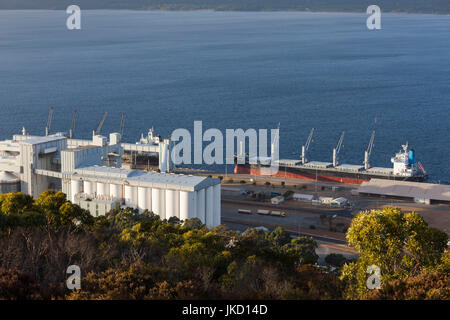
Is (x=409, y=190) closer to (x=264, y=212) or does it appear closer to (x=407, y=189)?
(x=407, y=189)

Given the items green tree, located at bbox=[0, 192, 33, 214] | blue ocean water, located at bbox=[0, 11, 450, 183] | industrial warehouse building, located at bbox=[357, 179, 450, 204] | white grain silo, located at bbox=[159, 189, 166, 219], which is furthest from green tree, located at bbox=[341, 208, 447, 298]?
blue ocean water, located at bbox=[0, 11, 450, 183]

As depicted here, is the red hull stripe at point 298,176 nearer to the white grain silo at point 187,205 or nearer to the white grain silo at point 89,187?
the white grain silo at point 89,187

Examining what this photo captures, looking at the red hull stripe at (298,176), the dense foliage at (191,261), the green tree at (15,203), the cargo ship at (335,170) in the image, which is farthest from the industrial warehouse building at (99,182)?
the cargo ship at (335,170)

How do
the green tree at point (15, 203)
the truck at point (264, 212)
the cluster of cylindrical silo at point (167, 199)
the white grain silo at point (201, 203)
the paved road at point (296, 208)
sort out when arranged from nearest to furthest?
the green tree at point (15, 203) → the cluster of cylindrical silo at point (167, 199) → the white grain silo at point (201, 203) → the truck at point (264, 212) → the paved road at point (296, 208)
